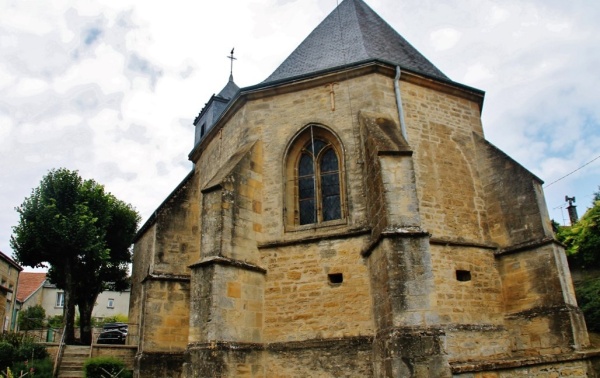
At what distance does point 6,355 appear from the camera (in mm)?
15117

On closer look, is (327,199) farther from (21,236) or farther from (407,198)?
(21,236)

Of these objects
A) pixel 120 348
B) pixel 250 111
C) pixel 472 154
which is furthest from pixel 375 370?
pixel 120 348

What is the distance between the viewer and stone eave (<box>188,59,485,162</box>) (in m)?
10.2

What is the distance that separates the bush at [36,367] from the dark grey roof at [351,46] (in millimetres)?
11065

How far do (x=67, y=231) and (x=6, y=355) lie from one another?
5.35 m

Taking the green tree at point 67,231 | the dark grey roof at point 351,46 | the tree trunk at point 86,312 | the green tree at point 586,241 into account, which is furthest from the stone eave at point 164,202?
the green tree at point 586,241

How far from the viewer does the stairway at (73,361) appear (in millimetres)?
15633

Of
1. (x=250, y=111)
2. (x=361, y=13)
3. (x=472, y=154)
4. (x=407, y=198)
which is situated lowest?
(x=407, y=198)

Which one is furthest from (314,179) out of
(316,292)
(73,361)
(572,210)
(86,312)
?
(572,210)

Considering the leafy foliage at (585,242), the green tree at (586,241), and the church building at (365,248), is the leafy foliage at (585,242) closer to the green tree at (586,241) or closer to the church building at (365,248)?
the green tree at (586,241)

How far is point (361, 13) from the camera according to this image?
13195mm

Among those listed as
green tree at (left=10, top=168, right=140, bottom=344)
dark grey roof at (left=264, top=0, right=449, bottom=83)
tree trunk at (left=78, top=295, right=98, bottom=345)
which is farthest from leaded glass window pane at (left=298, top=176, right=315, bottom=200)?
tree trunk at (left=78, top=295, right=98, bottom=345)

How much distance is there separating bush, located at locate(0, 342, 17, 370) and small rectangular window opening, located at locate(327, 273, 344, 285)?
39.0ft

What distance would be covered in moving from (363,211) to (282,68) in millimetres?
4911
